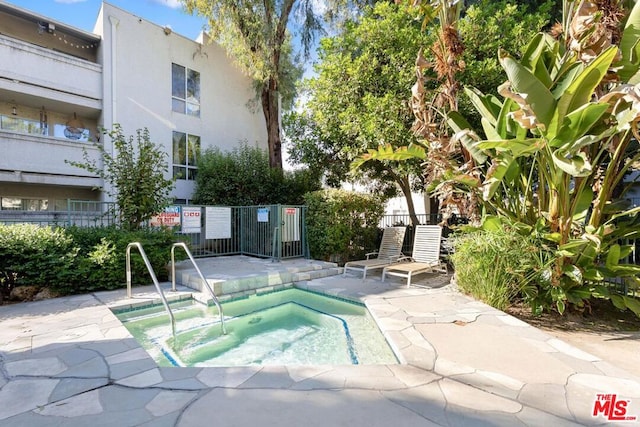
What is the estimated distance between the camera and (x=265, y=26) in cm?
1184

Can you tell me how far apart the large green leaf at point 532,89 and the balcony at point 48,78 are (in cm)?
1365

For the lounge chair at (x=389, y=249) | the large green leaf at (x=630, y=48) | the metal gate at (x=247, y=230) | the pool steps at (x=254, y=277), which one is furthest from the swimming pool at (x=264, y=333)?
the large green leaf at (x=630, y=48)

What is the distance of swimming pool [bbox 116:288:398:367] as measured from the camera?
12.9 feet

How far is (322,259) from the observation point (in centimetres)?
955

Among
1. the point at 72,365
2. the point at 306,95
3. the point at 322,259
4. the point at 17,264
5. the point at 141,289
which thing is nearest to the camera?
the point at 72,365

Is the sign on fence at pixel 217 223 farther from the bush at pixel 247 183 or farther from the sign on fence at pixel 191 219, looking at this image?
the bush at pixel 247 183

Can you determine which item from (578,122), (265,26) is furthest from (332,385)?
(265,26)

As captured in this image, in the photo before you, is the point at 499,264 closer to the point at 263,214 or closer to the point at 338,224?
the point at 338,224

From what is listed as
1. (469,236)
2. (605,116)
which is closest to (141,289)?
(469,236)

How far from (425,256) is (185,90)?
494 inches

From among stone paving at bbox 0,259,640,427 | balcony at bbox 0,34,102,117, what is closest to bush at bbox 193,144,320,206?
balcony at bbox 0,34,102,117

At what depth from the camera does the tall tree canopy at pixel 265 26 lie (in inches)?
455

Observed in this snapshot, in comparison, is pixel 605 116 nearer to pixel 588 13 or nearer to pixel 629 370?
pixel 588 13

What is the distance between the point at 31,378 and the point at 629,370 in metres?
5.94
